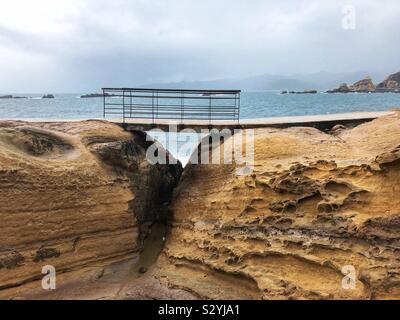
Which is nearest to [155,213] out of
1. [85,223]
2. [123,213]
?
[123,213]

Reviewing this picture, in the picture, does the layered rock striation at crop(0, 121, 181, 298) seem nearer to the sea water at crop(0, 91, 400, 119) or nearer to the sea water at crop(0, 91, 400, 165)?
the sea water at crop(0, 91, 400, 165)

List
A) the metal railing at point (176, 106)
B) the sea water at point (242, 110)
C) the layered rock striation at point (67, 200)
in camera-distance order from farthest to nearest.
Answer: the sea water at point (242, 110)
the metal railing at point (176, 106)
the layered rock striation at point (67, 200)

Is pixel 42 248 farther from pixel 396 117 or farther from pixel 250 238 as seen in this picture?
pixel 396 117

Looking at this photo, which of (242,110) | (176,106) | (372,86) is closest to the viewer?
(176,106)

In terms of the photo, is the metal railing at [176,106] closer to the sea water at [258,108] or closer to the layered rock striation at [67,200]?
the layered rock striation at [67,200]

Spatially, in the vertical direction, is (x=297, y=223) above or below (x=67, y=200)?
below

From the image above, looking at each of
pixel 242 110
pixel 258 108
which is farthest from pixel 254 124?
pixel 258 108

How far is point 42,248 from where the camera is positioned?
7250 millimetres

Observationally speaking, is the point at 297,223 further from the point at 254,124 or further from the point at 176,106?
the point at 176,106

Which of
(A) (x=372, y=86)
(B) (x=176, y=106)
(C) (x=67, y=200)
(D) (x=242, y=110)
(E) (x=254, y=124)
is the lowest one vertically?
(C) (x=67, y=200)

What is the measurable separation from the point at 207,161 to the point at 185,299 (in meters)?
2.96

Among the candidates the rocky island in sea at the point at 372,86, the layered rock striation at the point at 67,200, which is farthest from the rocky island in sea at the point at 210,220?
the rocky island in sea at the point at 372,86
